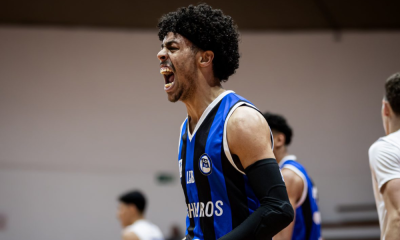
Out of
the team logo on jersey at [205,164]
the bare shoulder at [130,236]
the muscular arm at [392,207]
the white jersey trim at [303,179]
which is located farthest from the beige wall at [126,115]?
the team logo on jersey at [205,164]

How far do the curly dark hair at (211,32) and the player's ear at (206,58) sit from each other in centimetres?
2

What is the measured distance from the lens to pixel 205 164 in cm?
215

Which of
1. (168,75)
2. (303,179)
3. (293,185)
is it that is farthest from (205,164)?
(303,179)

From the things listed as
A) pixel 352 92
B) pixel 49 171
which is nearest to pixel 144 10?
pixel 49 171

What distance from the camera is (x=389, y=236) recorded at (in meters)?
2.60

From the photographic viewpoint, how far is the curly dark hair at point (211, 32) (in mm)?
2318

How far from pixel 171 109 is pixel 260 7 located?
2.80 meters

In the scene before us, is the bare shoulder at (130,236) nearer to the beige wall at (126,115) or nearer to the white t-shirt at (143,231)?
the white t-shirt at (143,231)

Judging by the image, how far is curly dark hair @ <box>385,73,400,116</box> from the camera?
2.82 metres

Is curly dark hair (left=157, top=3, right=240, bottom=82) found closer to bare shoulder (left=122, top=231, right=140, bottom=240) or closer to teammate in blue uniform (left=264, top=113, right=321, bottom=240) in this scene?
teammate in blue uniform (left=264, top=113, right=321, bottom=240)

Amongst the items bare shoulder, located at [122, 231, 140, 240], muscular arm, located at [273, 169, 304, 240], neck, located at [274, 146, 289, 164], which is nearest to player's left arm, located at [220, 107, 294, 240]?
muscular arm, located at [273, 169, 304, 240]

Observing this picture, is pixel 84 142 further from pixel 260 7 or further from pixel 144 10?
pixel 260 7

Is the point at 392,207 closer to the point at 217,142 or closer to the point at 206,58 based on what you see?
the point at 217,142

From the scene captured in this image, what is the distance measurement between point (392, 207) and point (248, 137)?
1114 mm
